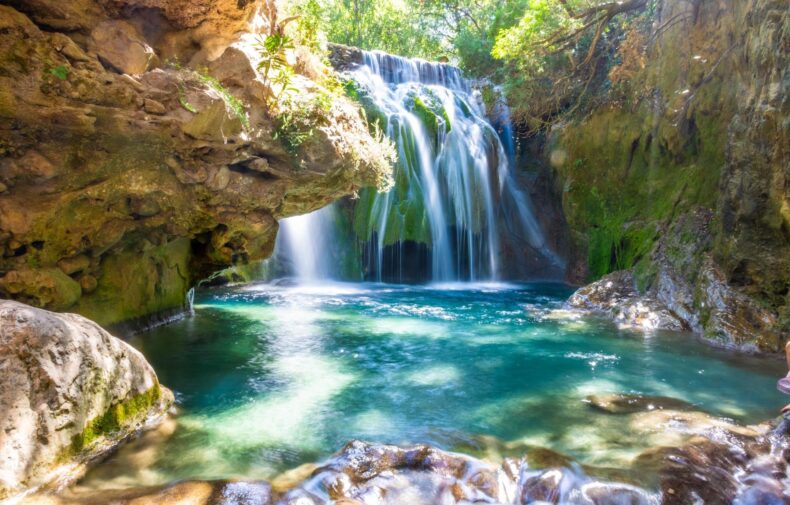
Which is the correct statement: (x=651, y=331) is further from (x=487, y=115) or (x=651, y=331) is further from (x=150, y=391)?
(x=487, y=115)

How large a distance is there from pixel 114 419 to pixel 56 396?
641 mm

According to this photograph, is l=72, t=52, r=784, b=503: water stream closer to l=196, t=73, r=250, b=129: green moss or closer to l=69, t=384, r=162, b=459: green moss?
l=69, t=384, r=162, b=459: green moss

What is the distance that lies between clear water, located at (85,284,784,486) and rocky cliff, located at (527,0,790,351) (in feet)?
3.79

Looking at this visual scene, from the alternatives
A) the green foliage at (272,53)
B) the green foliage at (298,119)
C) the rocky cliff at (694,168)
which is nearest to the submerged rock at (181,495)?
the green foliage at (298,119)

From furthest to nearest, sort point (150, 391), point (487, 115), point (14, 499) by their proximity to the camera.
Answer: point (487, 115) < point (150, 391) < point (14, 499)

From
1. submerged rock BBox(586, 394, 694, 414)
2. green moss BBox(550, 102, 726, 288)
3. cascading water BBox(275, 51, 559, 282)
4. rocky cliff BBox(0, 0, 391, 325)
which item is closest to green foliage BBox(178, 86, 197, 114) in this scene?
rocky cliff BBox(0, 0, 391, 325)

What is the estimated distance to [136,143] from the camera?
5.37 m

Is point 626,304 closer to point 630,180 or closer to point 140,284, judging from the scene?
point 630,180

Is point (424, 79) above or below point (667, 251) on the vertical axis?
above

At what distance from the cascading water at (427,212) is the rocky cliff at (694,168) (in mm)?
1947

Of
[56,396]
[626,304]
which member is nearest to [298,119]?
[56,396]

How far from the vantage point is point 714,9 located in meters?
9.20

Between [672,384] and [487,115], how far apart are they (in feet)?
45.4

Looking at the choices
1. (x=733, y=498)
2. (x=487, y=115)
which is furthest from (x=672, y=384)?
(x=487, y=115)
